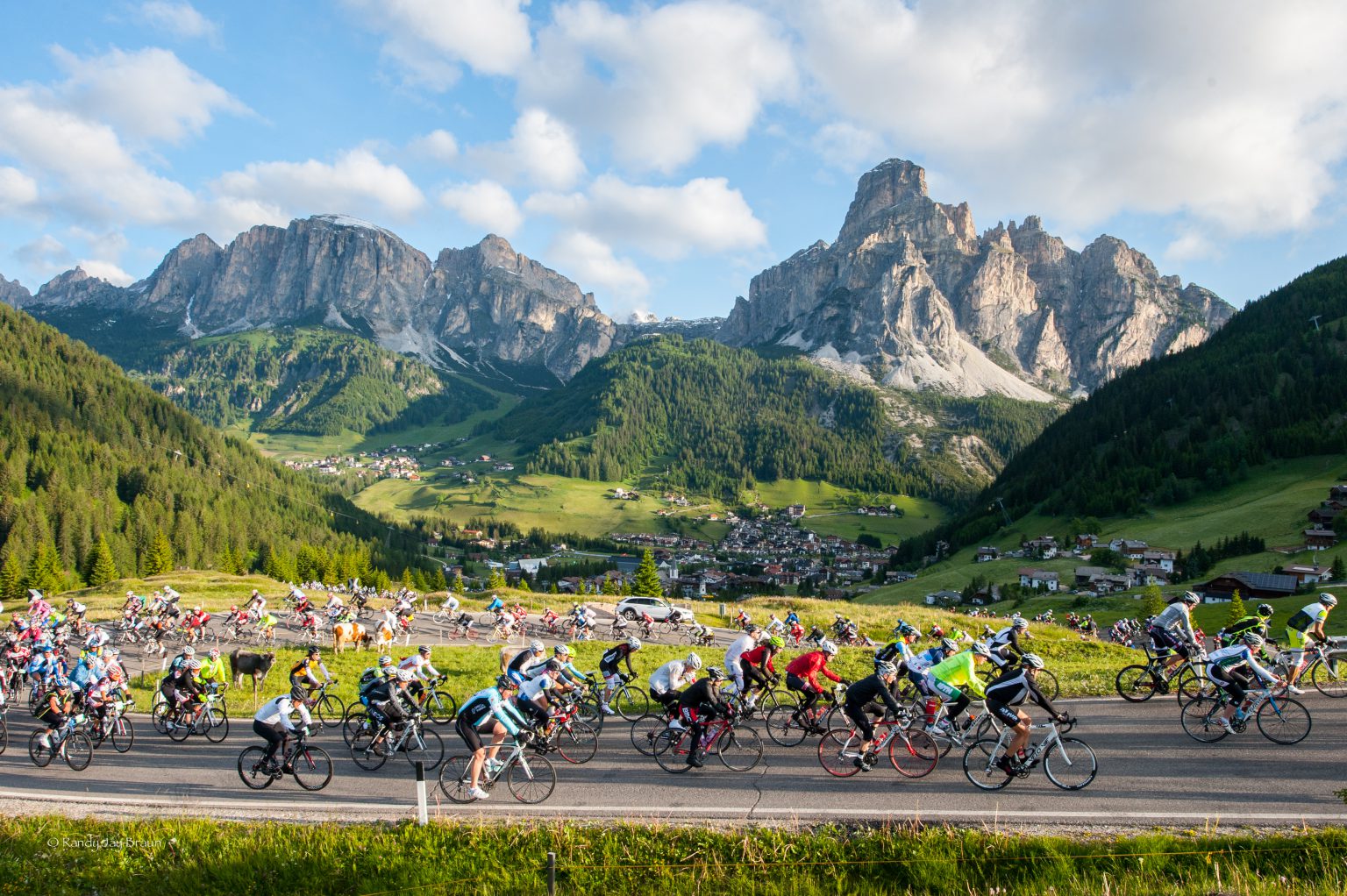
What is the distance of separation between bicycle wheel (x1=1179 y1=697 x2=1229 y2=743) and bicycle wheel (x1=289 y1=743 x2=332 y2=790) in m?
20.5

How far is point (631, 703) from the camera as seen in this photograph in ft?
75.4

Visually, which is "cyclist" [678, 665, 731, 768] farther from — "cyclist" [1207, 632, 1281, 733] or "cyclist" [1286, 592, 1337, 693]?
"cyclist" [1286, 592, 1337, 693]

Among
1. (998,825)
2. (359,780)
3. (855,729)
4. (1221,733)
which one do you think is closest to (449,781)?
(359,780)

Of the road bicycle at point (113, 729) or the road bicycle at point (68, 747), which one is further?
the road bicycle at point (113, 729)

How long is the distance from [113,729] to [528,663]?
11.9 metres

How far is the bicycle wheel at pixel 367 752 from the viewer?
58.9 feet

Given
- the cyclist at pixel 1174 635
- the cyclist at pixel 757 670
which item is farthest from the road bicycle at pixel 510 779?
the cyclist at pixel 1174 635

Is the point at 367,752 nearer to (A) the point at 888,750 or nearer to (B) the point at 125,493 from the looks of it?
(A) the point at 888,750

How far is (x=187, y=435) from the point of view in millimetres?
148750

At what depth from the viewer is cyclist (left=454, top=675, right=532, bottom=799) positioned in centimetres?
1488

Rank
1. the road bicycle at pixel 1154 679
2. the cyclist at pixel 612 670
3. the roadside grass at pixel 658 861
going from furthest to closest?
the cyclist at pixel 612 670 → the road bicycle at pixel 1154 679 → the roadside grass at pixel 658 861

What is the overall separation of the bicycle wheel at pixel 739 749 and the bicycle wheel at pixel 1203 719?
10.3 m

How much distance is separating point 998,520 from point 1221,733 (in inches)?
5884

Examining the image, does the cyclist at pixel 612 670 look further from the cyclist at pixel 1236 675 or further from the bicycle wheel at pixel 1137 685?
the cyclist at pixel 1236 675
